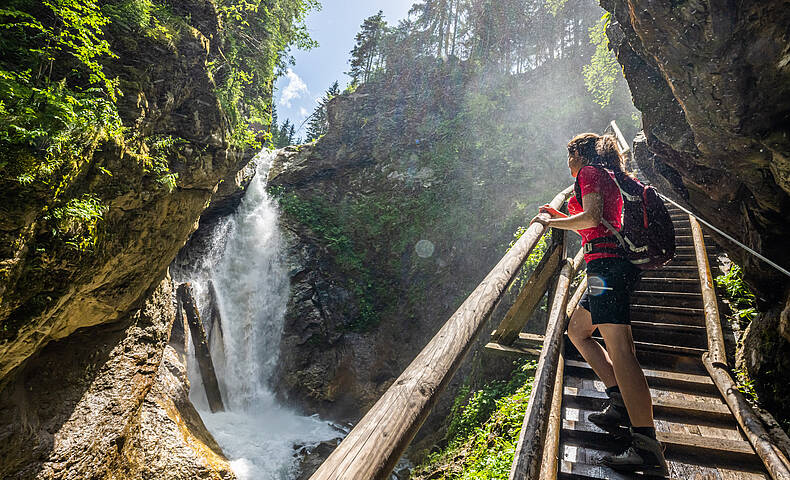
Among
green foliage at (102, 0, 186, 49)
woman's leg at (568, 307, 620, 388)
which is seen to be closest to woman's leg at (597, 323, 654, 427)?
woman's leg at (568, 307, 620, 388)

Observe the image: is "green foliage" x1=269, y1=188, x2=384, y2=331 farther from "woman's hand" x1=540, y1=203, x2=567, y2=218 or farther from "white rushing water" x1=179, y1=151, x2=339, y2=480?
"woman's hand" x1=540, y1=203, x2=567, y2=218

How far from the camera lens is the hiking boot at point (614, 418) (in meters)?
2.26

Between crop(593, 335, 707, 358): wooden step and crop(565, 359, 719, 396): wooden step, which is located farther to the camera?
crop(593, 335, 707, 358): wooden step

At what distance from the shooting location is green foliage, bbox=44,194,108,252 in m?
3.78

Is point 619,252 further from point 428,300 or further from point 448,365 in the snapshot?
point 428,300

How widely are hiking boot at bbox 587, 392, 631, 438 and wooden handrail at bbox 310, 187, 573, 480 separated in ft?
4.33

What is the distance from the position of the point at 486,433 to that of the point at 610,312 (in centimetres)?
381

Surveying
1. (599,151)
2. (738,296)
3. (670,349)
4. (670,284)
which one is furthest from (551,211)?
(738,296)

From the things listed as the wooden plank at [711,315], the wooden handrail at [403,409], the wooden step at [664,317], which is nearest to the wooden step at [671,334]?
the wooden step at [664,317]

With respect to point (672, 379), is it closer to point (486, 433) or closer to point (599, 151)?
point (599, 151)

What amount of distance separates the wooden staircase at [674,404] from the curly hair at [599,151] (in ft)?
5.99

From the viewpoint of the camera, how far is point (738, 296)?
432cm

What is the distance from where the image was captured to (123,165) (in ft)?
15.8

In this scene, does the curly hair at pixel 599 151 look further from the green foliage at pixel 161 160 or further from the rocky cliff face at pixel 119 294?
the green foliage at pixel 161 160
